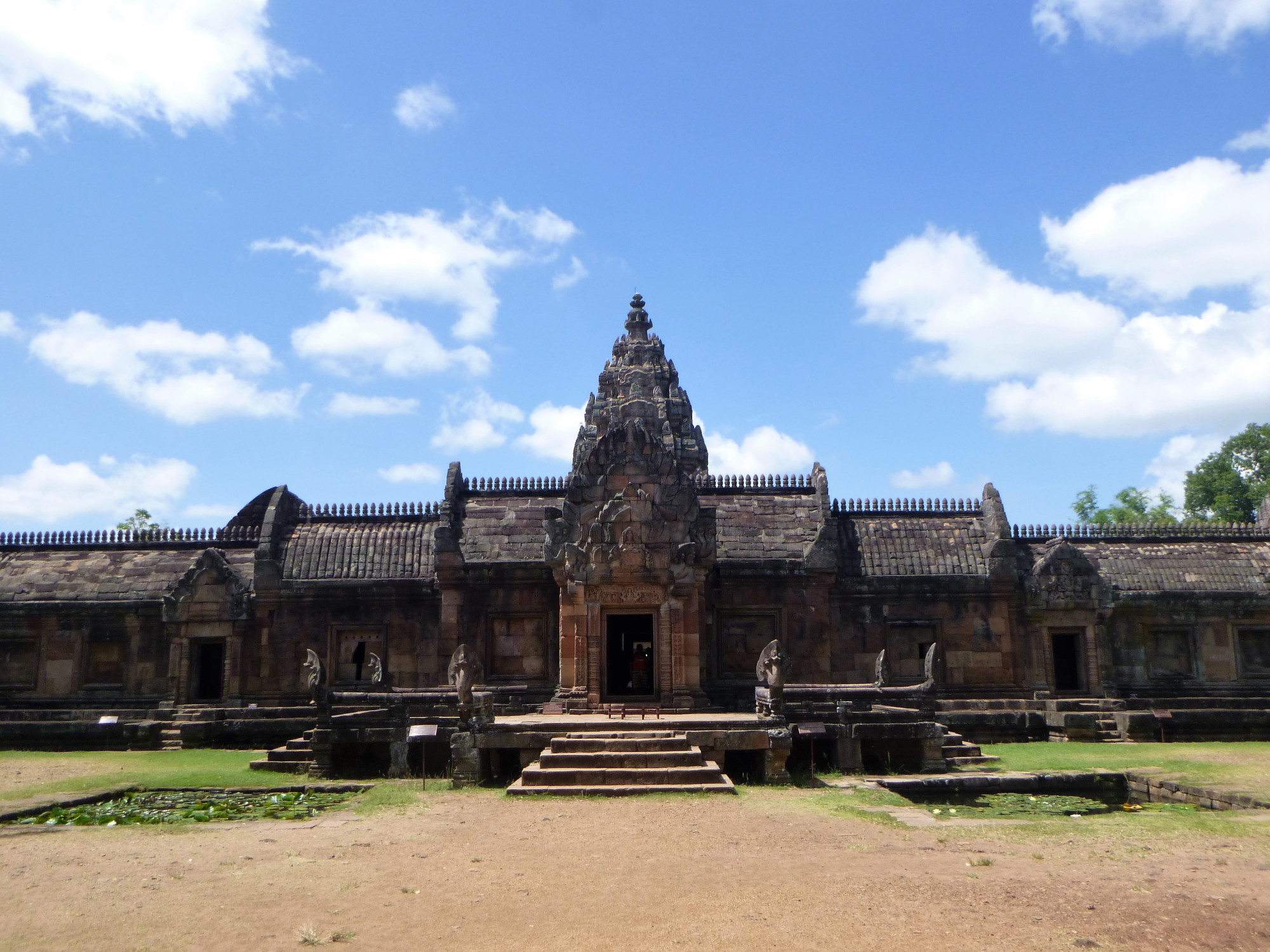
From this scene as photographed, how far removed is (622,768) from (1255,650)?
18667 mm

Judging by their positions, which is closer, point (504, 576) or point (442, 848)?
point (442, 848)

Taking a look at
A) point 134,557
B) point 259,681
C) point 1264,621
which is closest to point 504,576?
point 259,681

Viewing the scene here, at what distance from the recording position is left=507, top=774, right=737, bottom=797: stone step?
14523mm

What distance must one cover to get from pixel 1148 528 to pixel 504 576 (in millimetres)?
16985

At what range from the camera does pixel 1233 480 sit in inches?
2015

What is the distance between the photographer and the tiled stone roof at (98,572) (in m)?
25.7

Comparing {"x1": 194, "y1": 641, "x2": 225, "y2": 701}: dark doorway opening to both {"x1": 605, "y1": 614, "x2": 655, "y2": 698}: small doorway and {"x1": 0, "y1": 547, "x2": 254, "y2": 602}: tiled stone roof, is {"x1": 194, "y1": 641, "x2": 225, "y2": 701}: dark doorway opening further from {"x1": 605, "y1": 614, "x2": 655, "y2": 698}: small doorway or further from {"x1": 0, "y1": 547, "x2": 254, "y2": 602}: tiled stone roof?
{"x1": 605, "y1": 614, "x2": 655, "y2": 698}: small doorway

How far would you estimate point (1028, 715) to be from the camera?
22.6m

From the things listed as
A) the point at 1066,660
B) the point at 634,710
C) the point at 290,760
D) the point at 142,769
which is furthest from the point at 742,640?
the point at 142,769

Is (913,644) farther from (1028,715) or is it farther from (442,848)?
(442,848)

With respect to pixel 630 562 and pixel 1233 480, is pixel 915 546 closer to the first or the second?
pixel 630 562

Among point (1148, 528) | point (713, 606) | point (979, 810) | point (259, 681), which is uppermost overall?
point (1148, 528)

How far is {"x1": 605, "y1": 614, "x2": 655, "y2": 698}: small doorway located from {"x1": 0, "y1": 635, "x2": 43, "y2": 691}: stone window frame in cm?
1438

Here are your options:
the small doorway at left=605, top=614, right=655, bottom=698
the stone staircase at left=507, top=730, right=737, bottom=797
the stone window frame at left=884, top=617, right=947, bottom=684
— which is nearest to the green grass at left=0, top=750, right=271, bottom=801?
the stone staircase at left=507, top=730, right=737, bottom=797
